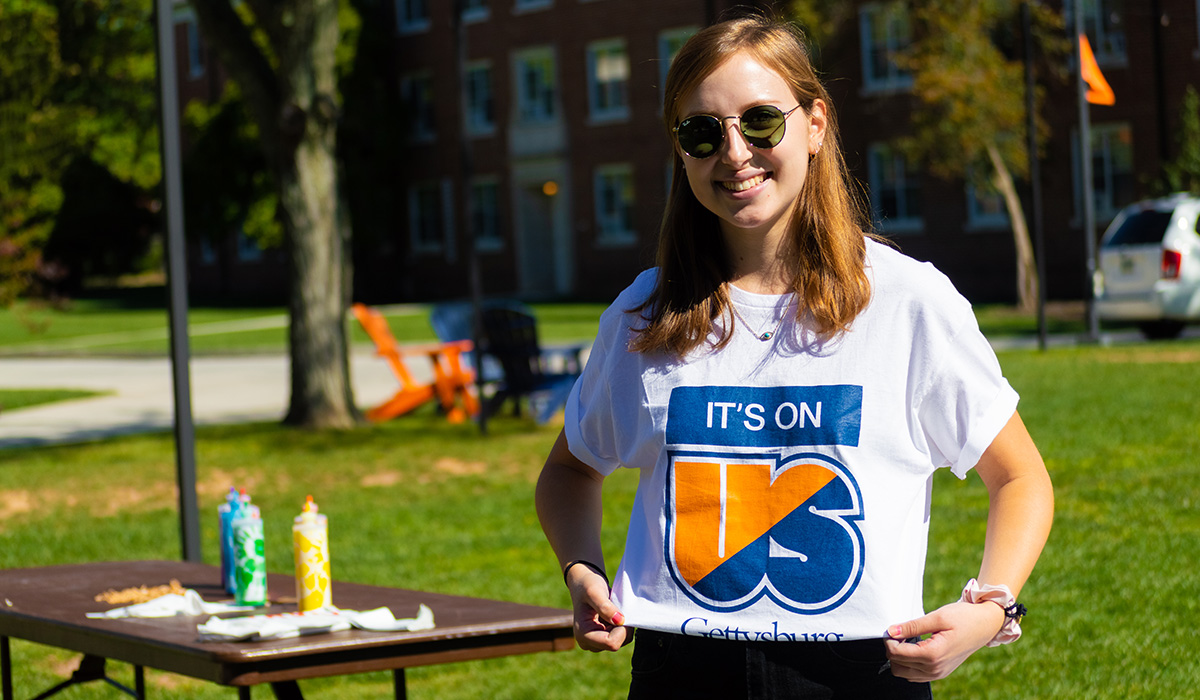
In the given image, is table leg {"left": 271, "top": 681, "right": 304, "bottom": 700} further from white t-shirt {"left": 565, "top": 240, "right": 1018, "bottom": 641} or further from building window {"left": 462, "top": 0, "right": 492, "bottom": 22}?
A: building window {"left": 462, "top": 0, "right": 492, "bottom": 22}

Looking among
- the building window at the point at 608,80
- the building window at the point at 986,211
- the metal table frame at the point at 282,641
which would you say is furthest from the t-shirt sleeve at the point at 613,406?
the building window at the point at 608,80

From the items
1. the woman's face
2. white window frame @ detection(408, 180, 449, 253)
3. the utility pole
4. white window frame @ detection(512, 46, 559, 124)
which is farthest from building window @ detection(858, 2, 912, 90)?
the woman's face

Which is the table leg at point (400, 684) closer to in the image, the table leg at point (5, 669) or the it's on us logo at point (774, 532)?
the table leg at point (5, 669)

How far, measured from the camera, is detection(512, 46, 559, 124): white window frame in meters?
41.2

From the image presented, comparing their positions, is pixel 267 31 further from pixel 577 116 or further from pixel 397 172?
pixel 397 172

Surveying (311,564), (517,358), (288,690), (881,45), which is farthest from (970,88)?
(288,690)

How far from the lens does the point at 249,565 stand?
12.7 feet

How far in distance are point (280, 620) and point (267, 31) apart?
11111mm

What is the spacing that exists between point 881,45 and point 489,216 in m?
14.6

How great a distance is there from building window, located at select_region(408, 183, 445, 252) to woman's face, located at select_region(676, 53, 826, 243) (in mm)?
43045

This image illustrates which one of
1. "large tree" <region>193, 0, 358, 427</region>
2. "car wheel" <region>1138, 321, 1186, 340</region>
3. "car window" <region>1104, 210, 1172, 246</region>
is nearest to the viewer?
"large tree" <region>193, 0, 358, 427</region>

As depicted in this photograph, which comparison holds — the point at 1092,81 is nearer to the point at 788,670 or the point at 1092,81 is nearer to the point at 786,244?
the point at 786,244

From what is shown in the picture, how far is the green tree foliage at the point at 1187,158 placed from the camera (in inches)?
926

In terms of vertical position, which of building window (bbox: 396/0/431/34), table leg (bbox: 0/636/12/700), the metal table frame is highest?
building window (bbox: 396/0/431/34)
